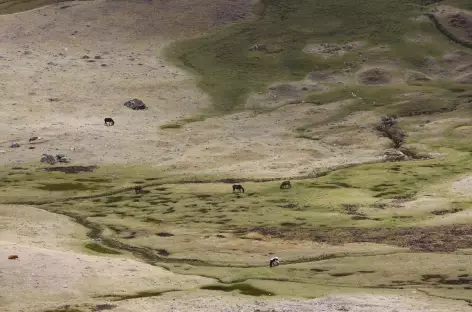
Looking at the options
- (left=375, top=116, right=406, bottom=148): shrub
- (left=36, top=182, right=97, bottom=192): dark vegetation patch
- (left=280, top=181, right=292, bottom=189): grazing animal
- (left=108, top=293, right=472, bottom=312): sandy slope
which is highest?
(left=108, top=293, right=472, bottom=312): sandy slope

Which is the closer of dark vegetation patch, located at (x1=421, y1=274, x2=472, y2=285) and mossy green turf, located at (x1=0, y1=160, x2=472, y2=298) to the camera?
dark vegetation patch, located at (x1=421, y1=274, x2=472, y2=285)

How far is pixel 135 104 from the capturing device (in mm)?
107500

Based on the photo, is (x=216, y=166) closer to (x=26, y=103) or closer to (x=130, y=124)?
(x=130, y=124)

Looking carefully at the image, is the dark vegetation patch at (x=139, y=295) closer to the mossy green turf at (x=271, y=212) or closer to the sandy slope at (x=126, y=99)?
the mossy green turf at (x=271, y=212)

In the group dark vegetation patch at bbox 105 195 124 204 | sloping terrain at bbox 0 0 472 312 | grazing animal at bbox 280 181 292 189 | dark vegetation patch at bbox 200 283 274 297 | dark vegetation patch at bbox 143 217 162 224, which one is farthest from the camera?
grazing animal at bbox 280 181 292 189

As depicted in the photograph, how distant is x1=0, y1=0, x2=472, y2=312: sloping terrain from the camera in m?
50.3

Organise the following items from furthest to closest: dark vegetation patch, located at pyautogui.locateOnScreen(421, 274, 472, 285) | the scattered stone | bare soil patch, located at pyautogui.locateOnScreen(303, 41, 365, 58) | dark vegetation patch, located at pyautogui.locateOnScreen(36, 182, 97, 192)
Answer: bare soil patch, located at pyautogui.locateOnScreen(303, 41, 365, 58)
the scattered stone
dark vegetation patch, located at pyautogui.locateOnScreen(36, 182, 97, 192)
dark vegetation patch, located at pyautogui.locateOnScreen(421, 274, 472, 285)

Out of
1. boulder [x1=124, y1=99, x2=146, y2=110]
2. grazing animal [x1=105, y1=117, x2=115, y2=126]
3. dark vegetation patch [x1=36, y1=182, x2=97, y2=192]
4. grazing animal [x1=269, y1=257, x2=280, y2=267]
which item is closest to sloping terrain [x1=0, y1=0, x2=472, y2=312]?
dark vegetation patch [x1=36, y1=182, x2=97, y2=192]

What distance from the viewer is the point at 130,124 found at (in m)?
102

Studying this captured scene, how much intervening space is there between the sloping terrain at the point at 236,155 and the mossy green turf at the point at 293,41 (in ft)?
1.02

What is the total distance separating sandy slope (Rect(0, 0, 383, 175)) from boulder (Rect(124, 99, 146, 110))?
2.88 ft

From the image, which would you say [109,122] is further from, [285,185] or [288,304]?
[288,304]

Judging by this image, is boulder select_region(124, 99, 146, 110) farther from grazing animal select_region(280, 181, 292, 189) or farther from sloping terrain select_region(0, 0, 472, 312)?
grazing animal select_region(280, 181, 292, 189)

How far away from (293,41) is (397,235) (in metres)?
70.4
